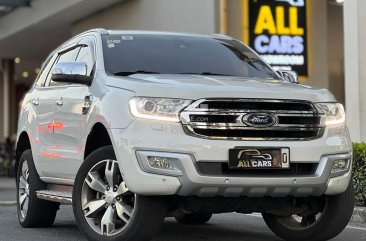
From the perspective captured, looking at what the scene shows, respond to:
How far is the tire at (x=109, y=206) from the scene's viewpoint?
5.59 meters

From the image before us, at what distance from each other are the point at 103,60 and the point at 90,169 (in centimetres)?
110

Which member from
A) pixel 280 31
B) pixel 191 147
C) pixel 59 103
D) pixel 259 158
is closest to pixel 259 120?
pixel 259 158

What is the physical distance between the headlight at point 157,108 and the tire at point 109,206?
428 mm

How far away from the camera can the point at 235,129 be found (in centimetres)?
562

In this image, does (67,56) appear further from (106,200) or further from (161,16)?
(161,16)

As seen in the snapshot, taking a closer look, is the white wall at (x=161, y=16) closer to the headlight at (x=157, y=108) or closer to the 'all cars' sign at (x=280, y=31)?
the 'all cars' sign at (x=280, y=31)

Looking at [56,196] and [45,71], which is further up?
[45,71]

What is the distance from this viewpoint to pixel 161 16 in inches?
751

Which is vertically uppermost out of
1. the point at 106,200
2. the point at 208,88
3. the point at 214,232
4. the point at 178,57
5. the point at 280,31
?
the point at 280,31

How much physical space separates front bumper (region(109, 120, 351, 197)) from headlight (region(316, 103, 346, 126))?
316mm

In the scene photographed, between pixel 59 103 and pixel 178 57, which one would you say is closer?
pixel 178 57

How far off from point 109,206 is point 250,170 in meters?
1.19

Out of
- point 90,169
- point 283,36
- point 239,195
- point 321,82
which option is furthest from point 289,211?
point 321,82

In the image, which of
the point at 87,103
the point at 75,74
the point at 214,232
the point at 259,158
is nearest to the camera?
the point at 259,158
